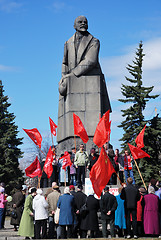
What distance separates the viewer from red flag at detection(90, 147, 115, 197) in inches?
523

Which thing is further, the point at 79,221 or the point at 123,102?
the point at 123,102

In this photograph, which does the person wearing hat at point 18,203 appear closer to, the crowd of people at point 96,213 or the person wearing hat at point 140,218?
the crowd of people at point 96,213

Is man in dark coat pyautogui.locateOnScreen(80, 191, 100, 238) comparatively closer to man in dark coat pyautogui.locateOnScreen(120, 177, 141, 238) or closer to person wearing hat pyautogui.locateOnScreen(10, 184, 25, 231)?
man in dark coat pyautogui.locateOnScreen(120, 177, 141, 238)

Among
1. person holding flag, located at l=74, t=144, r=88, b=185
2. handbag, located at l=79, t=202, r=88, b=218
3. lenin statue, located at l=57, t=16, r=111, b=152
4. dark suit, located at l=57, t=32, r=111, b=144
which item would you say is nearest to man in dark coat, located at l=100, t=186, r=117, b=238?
handbag, located at l=79, t=202, r=88, b=218

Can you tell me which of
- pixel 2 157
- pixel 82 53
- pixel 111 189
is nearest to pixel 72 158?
pixel 111 189

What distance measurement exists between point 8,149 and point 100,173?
29.1 m

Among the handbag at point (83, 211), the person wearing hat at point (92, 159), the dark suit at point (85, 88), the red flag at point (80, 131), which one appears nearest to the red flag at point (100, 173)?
the handbag at point (83, 211)

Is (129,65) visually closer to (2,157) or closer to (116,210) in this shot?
(2,157)

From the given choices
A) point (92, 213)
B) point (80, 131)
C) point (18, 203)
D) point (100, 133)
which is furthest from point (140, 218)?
point (80, 131)

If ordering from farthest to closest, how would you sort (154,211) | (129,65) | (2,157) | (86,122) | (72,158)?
(2,157) → (129,65) → (86,122) → (72,158) → (154,211)

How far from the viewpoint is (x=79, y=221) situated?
529 inches

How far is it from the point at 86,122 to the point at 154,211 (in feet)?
27.8

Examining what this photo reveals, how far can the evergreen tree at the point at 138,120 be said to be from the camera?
109ft

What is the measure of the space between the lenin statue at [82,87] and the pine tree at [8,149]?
19.4 m
